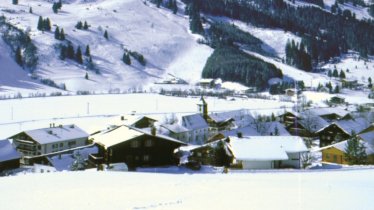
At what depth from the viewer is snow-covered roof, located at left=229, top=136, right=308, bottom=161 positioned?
4034cm

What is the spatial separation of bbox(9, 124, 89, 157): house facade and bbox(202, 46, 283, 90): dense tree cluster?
96.6m

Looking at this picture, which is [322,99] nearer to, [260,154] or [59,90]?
[59,90]

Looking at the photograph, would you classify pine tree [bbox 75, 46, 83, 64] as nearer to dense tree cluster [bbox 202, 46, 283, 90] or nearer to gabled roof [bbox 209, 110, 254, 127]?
dense tree cluster [bbox 202, 46, 283, 90]

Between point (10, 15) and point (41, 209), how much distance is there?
181093 mm

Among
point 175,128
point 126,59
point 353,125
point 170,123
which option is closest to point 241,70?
point 126,59

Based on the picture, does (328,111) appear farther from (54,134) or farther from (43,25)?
(43,25)

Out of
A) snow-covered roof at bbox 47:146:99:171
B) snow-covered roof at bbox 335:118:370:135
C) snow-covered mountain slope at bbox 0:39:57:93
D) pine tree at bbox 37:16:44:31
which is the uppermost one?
pine tree at bbox 37:16:44:31

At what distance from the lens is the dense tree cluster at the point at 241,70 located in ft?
510

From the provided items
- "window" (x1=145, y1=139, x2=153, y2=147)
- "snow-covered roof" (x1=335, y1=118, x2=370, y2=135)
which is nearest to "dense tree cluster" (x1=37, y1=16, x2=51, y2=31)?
"snow-covered roof" (x1=335, y1=118, x2=370, y2=135)

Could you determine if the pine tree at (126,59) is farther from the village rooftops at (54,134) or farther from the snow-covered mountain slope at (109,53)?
the village rooftops at (54,134)

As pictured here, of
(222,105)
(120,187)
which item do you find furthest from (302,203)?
(222,105)

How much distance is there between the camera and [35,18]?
189625 millimetres

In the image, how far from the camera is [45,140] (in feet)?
196

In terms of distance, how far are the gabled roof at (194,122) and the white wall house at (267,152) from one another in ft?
106
